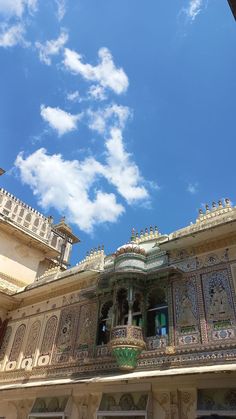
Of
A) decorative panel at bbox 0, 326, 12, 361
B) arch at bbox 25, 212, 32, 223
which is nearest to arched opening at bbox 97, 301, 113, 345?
decorative panel at bbox 0, 326, 12, 361

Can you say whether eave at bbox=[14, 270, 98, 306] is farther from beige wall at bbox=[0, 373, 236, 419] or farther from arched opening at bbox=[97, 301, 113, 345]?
beige wall at bbox=[0, 373, 236, 419]

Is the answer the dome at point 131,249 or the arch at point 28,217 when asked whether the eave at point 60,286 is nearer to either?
the dome at point 131,249

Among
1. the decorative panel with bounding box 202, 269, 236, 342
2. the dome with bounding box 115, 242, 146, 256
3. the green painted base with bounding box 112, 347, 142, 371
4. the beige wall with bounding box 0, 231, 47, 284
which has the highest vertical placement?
the beige wall with bounding box 0, 231, 47, 284

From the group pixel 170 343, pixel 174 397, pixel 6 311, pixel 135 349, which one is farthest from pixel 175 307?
pixel 6 311

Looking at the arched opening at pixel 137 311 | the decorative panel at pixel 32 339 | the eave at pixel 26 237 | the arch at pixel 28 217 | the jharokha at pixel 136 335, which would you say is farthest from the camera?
the arch at pixel 28 217

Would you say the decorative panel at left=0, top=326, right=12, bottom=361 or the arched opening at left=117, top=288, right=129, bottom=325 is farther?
the decorative panel at left=0, top=326, right=12, bottom=361

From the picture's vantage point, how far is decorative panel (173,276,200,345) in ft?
30.3

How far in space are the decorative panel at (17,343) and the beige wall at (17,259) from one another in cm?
347

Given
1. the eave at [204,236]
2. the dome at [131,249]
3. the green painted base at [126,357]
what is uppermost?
the dome at [131,249]

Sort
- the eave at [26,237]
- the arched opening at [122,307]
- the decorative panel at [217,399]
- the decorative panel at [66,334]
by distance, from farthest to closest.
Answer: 1. the eave at [26,237]
2. the decorative panel at [66,334]
3. the arched opening at [122,307]
4. the decorative panel at [217,399]

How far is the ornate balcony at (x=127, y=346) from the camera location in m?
9.61

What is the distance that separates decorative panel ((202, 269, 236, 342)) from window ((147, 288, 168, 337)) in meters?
1.47

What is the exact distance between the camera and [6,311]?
53.0 feet

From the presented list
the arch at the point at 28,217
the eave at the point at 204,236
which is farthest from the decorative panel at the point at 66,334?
the arch at the point at 28,217
